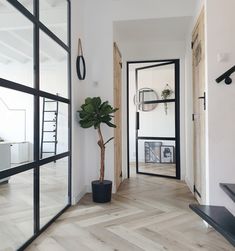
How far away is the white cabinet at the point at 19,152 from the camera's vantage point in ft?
7.41

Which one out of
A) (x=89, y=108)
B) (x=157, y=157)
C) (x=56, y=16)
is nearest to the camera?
(x=56, y=16)

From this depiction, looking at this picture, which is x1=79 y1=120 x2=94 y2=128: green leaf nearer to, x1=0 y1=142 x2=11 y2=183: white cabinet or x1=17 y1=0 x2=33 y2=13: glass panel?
x1=0 y1=142 x2=11 y2=183: white cabinet

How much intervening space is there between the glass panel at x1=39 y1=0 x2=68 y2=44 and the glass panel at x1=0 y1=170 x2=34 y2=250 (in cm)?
167

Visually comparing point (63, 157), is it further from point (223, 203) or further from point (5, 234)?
point (223, 203)

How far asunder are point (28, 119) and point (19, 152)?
35cm

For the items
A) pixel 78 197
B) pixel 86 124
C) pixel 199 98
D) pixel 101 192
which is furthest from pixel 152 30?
pixel 78 197

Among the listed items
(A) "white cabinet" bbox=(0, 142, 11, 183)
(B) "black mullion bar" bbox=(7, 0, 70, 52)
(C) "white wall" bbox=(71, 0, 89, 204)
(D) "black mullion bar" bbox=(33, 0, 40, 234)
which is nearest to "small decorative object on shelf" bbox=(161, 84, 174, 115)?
(C) "white wall" bbox=(71, 0, 89, 204)

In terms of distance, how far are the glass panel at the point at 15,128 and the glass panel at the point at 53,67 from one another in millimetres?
370

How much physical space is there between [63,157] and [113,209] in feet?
3.02

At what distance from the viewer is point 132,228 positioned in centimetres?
270

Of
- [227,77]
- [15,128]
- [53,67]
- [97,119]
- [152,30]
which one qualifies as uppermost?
[152,30]

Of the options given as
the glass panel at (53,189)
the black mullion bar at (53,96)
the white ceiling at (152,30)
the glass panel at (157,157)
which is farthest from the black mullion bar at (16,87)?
the glass panel at (157,157)

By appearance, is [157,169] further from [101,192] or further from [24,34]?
[24,34]

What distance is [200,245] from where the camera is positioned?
230 centimetres
